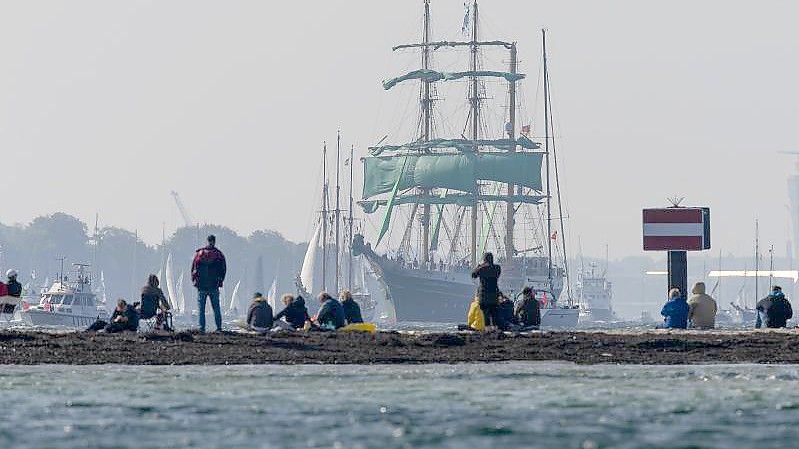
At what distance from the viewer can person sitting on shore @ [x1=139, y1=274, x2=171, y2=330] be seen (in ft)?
123

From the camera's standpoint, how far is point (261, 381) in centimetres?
2561

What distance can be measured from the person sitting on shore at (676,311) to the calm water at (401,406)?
32.8ft

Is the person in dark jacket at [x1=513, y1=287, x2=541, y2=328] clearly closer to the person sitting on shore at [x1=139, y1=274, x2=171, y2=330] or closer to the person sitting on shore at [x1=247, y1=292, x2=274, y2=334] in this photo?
the person sitting on shore at [x1=247, y1=292, x2=274, y2=334]

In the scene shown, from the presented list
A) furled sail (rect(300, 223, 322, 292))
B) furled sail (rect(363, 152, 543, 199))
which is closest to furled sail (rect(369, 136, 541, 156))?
furled sail (rect(363, 152, 543, 199))

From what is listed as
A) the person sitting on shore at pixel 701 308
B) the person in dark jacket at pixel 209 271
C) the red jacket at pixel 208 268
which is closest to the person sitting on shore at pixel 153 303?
the person in dark jacket at pixel 209 271

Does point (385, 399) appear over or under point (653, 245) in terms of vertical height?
under

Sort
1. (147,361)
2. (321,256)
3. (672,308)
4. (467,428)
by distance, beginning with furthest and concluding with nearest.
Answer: (321,256)
(672,308)
(147,361)
(467,428)

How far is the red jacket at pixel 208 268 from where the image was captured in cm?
3581

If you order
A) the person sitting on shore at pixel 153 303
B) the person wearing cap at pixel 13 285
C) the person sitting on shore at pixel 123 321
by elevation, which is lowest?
the person sitting on shore at pixel 123 321

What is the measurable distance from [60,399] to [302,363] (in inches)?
282

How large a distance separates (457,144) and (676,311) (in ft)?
400

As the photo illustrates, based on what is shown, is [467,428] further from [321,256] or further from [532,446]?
[321,256]

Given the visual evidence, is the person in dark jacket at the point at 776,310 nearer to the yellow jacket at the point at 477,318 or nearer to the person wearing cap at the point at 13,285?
the yellow jacket at the point at 477,318

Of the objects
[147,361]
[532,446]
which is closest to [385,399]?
[532,446]
